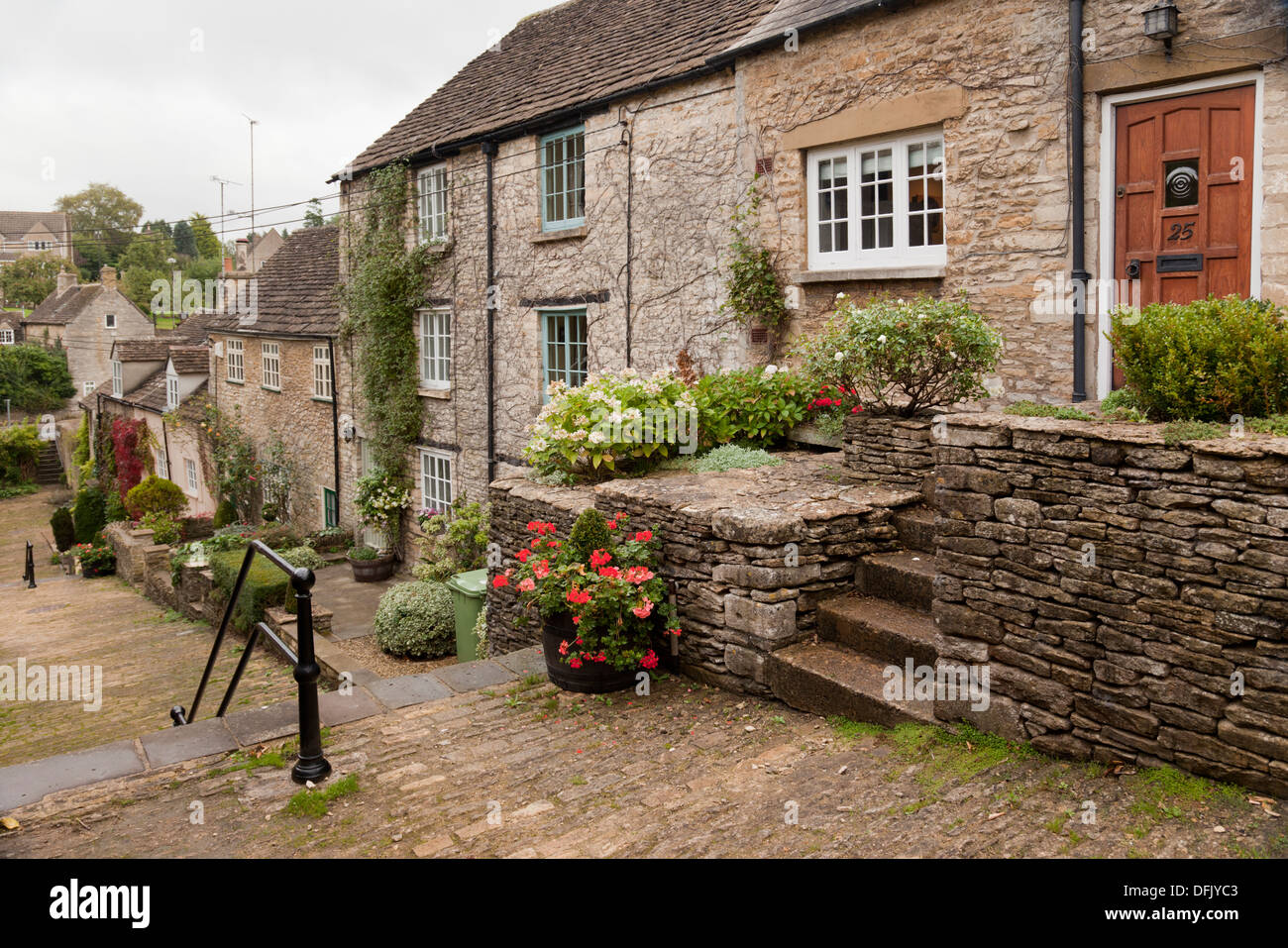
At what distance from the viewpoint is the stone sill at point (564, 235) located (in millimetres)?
12930

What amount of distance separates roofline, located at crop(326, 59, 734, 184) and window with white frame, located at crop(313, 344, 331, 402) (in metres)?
3.78

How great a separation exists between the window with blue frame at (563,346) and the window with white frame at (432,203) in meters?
3.29

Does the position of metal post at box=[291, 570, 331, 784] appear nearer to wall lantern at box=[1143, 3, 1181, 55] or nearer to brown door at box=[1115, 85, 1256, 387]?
brown door at box=[1115, 85, 1256, 387]

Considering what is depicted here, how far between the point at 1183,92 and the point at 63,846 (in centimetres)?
863

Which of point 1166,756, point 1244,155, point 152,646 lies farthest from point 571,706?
point 152,646

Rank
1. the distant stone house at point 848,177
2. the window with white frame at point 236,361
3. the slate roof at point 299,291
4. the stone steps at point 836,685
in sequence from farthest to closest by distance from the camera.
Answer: the window with white frame at point 236,361
the slate roof at point 299,291
the distant stone house at point 848,177
the stone steps at point 836,685

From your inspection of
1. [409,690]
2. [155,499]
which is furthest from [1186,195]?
[155,499]

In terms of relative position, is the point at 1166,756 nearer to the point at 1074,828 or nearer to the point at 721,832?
the point at 1074,828

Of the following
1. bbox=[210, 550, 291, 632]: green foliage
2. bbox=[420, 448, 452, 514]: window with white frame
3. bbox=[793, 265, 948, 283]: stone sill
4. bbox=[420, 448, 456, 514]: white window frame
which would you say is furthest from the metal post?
bbox=[420, 448, 452, 514]: window with white frame

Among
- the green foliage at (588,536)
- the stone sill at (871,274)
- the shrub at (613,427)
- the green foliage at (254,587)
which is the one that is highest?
the stone sill at (871,274)

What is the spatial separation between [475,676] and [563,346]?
739 centimetres

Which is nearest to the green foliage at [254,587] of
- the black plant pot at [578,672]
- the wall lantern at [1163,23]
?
the black plant pot at [578,672]

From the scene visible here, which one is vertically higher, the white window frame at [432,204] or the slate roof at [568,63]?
the slate roof at [568,63]

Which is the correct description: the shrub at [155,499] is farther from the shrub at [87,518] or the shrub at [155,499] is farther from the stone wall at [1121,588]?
the stone wall at [1121,588]
